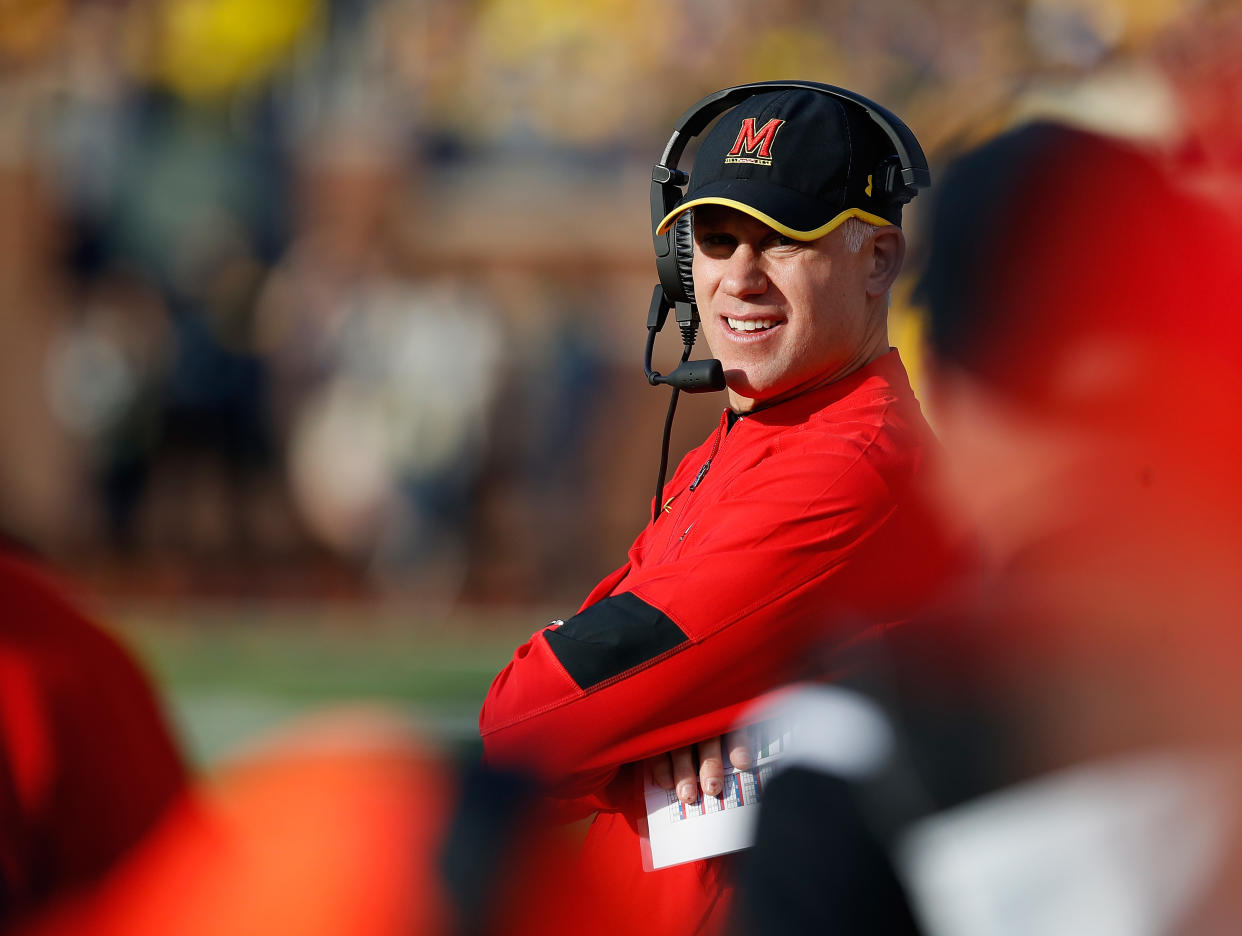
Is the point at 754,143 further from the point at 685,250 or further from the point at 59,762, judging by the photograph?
the point at 59,762

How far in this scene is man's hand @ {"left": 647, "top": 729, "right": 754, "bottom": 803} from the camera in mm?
1772

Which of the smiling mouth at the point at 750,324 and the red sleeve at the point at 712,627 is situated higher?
the smiling mouth at the point at 750,324

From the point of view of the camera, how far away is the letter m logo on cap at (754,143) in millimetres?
1927

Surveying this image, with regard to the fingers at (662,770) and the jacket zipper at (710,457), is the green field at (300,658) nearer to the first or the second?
the jacket zipper at (710,457)

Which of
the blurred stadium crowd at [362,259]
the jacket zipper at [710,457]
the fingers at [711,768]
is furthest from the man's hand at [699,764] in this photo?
the blurred stadium crowd at [362,259]

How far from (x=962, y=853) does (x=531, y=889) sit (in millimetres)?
277

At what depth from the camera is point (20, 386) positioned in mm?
11914

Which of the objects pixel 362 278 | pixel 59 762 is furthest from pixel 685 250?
pixel 362 278

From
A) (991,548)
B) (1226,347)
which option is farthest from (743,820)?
(1226,347)

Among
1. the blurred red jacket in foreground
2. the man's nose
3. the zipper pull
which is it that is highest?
the man's nose

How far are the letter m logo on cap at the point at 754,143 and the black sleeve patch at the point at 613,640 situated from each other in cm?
59

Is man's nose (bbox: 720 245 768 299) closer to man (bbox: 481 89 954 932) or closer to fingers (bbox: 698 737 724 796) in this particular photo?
man (bbox: 481 89 954 932)

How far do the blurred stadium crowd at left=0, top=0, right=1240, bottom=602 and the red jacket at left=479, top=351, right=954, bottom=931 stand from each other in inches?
326

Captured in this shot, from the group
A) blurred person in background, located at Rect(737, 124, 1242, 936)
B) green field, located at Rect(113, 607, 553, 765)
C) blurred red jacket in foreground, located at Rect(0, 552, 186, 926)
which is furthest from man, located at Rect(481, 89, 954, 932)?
green field, located at Rect(113, 607, 553, 765)
